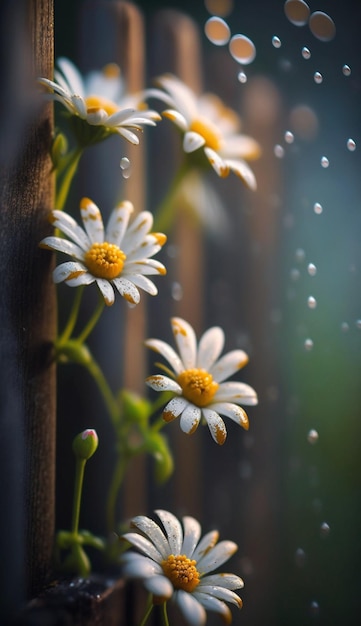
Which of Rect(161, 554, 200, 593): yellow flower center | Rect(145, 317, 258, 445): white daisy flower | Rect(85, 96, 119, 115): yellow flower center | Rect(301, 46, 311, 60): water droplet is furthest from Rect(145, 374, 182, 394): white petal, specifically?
Rect(301, 46, 311, 60): water droplet

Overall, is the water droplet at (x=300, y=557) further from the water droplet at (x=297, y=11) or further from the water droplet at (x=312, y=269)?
the water droplet at (x=297, y=11)

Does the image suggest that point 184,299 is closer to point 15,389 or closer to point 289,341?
point 289,341

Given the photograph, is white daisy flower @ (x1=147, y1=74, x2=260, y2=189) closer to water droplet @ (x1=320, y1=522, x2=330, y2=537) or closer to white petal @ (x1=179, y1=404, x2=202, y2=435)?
white petal @ (x1=179, y1=404, x2=202, y2=435)

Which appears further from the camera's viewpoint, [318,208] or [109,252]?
[318,208]

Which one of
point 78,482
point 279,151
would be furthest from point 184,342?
point 279,151

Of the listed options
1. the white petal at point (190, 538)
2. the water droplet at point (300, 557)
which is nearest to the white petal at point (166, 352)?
the white petal at point (190, 538)

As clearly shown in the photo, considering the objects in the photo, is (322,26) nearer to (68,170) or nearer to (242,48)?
(242,48)

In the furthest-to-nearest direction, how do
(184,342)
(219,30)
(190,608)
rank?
(219,30)
(184,342)
(190,608)

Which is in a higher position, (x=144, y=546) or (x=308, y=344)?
(x=308, y=344)
